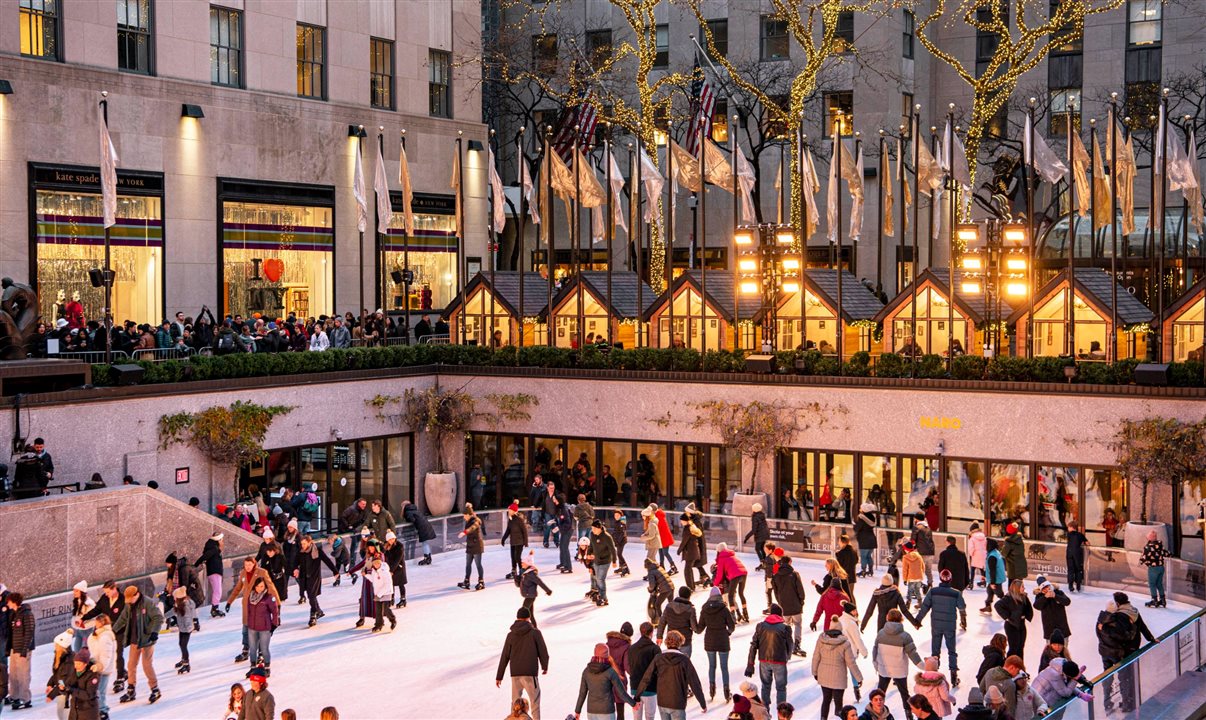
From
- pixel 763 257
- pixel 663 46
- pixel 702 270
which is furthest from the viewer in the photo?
pixel 663 46

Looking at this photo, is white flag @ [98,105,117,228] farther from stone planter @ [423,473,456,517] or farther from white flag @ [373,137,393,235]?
stone planter @ [423,473,456,517]

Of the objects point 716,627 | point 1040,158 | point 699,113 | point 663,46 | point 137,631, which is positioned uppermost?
point 663,46

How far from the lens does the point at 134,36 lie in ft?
136

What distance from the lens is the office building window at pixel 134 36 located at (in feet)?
135

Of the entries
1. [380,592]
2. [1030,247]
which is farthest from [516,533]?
[1030,247]

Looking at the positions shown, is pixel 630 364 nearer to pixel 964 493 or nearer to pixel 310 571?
pixel 964 493

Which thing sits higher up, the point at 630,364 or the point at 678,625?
the point at 630,364

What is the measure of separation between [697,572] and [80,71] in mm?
21819

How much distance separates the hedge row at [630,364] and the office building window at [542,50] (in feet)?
82.1

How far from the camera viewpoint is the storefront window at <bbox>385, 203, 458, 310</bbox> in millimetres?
49625

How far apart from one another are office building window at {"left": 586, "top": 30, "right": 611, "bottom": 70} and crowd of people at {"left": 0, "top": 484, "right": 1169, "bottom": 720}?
110ft

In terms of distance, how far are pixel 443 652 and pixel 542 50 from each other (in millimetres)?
43022

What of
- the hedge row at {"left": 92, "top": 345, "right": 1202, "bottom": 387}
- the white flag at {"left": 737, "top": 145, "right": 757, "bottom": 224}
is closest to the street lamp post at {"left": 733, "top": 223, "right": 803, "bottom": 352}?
the hedge row at {"left": 92, "top": 345, "right": 1202, "bottom": 387}

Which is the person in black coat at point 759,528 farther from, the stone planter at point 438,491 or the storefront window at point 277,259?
the storefront window at point 277,259
